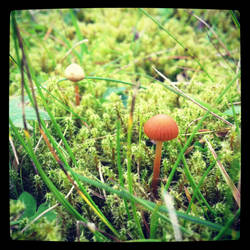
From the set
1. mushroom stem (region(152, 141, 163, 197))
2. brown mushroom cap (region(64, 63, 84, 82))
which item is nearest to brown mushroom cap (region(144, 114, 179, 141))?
mushroom stem (region(152, 141, 163, 197))

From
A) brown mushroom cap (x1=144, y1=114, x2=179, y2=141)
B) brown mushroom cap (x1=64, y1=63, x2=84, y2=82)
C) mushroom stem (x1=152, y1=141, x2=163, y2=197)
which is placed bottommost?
mushroom stem (x1=152, y1=141, x2=163, y2=197)

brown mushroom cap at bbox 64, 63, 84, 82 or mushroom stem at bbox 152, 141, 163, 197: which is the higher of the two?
brown mushroom cap at bbox 64, 63, 84, 82

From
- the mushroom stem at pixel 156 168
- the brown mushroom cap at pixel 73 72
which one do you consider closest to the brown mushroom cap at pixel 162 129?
the mushroom stem at pixel 156 168

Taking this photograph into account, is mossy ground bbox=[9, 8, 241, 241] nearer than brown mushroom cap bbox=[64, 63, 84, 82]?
Yes

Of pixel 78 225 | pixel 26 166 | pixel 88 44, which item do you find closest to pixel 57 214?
pixel 78 225

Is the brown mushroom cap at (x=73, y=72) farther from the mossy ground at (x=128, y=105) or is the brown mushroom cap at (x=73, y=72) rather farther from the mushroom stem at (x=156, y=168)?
the mushroom stem at (x=156, y=168)

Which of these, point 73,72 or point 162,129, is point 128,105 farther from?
point 162,129

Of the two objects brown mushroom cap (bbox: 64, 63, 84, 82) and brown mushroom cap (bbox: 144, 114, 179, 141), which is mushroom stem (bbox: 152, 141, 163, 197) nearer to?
brown mushroom cap (bbox: 144, 114, 179, 141)
